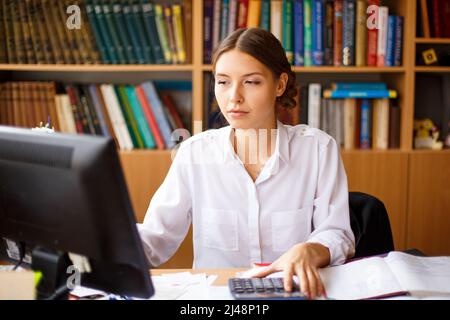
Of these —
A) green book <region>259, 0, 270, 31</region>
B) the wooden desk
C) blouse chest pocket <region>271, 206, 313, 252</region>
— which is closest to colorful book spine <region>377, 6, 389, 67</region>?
green book <region>259, 0, 270, 31</region>

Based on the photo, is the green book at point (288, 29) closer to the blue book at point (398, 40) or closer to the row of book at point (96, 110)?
the blue book at point (398, 40)

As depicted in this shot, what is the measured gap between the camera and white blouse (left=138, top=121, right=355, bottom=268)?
1500 millimetres

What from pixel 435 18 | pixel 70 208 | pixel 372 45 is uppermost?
pixel 435 18

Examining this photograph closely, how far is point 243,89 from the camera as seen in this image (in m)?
1.40

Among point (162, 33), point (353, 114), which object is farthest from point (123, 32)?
point (353, 114)

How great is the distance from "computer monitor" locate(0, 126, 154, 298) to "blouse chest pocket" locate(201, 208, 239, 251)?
62 centimetres

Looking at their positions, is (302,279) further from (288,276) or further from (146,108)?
(146,108)

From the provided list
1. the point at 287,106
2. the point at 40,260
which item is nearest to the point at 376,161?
the point at 287,106

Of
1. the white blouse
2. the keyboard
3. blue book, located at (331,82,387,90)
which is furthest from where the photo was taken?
blue book, located at (331,82,387,90)

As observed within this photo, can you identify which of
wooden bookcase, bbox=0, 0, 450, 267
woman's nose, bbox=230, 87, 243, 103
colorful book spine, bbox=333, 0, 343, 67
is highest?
colorful book spine, bbox=333, 0, 343, 67

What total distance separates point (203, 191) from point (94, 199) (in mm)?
771

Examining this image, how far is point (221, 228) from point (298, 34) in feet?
4.43

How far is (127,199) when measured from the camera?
0.79 metres

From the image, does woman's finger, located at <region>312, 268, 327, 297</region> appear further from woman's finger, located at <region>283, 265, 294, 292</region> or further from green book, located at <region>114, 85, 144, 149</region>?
green book, located at <region>114, 85, 144, 149</region>
